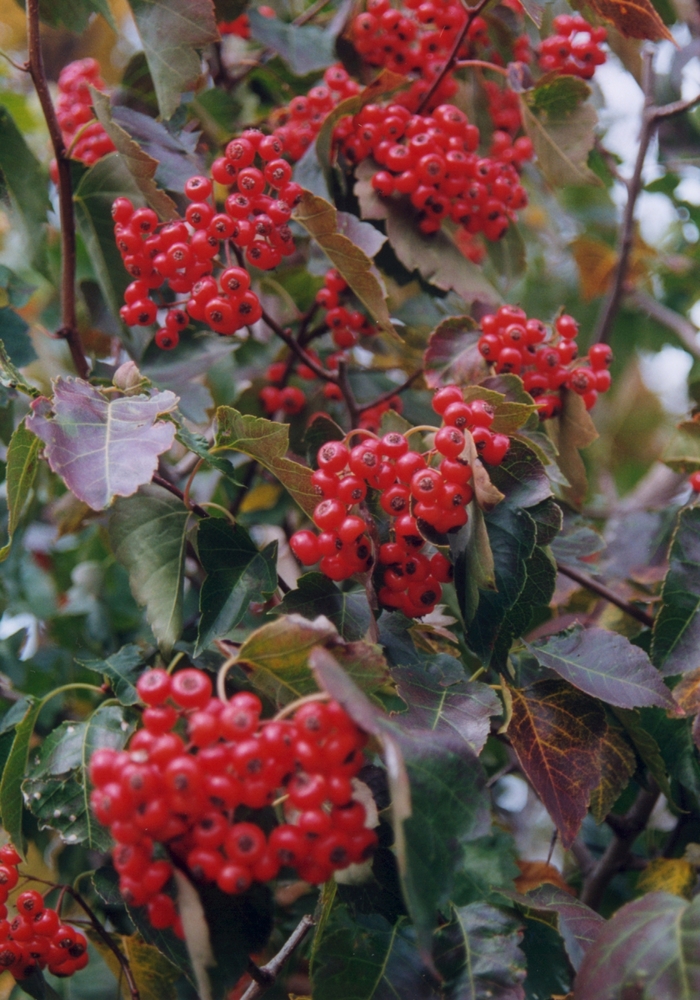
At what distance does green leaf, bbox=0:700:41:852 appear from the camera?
4.23 feet

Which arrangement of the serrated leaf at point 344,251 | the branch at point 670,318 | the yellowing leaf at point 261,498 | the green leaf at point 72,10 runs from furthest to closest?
the branch at point 670,318 → the yellowing leaf at point 261,498 → the green leaf at point 72,10 → the serrated leaf at point 344,251

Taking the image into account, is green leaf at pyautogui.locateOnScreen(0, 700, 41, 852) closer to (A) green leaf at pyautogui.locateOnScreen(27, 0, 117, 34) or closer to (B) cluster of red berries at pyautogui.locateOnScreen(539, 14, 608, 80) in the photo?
(A) green leaf at pyautogui.locateOnScreen(27, 0, 117, 34)

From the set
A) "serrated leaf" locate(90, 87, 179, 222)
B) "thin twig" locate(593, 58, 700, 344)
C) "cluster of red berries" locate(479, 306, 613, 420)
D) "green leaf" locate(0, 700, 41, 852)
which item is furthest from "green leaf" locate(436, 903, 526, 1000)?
"thin twig" locate(593, 58, 700, 344)

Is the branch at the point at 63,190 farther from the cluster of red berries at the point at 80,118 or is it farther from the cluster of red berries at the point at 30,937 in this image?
the cluster of red berries at the point at 30,937

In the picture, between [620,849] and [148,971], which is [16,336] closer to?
[148,971]

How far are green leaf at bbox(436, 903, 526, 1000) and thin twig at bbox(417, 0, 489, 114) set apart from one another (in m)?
1.49

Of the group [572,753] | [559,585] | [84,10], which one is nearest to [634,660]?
[572,753]

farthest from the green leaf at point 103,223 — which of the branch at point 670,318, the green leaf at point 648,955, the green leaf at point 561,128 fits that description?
the branch at point 670,318

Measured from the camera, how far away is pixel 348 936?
1.07 meters

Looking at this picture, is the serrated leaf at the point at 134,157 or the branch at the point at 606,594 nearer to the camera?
the serrated leaf at the point at 134,157

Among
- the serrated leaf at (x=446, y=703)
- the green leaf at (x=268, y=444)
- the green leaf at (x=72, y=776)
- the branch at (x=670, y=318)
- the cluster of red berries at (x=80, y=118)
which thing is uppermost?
the cluster of red berries at (x=80, y=118)

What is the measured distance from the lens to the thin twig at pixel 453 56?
1.55 meters

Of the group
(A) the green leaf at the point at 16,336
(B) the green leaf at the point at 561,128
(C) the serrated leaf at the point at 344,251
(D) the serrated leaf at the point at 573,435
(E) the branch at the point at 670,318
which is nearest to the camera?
(C) the serrated leaf at the point at 344,251

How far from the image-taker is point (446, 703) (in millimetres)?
1128
